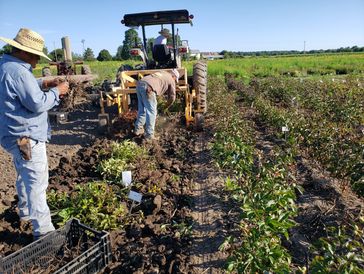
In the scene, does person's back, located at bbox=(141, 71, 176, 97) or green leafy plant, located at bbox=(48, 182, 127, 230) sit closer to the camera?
green leafy plant, located at bbox=(48, 182, 127, 230)

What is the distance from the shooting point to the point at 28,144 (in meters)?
Answer: 2.65

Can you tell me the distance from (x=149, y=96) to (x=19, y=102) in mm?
2773

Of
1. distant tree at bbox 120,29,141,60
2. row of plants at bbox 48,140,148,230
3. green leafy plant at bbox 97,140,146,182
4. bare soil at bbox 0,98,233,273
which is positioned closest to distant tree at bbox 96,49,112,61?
distant tree at bbox 120,29,141,60

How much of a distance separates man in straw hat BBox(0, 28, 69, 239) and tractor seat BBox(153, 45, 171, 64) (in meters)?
4.42

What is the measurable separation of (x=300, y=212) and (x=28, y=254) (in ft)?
8.38

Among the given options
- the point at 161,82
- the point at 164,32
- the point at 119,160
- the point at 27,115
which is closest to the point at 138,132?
the point at 161,82

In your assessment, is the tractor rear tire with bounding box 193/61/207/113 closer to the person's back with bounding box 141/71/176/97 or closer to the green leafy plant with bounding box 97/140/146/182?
the person's back with bounding box 141/71/176/97

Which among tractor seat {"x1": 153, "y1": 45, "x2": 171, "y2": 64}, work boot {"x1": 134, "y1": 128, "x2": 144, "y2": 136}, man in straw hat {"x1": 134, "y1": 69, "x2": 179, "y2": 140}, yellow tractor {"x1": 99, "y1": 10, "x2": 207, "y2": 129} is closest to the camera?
man in straw hat {"x1": 134, "y1": 69, "x2": 179, "y2": 140}

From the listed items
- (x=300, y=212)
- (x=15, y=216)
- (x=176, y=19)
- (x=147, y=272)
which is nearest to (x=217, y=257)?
(x=147, y=272)

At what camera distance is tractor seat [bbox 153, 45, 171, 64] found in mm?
6969

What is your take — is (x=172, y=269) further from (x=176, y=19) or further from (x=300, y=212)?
(x=176, y=19)

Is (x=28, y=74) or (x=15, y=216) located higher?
(x=28, y=74)

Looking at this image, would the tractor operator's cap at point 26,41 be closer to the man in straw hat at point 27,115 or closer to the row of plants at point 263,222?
the man in straw hat at point 27,115

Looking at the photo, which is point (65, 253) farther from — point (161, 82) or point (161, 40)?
point (161, 40)
